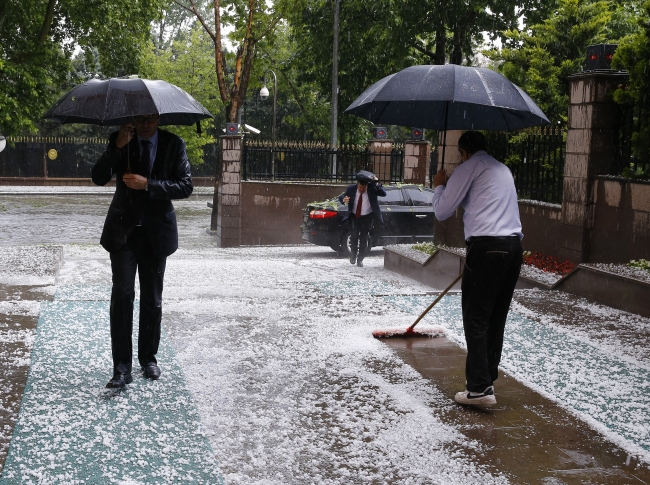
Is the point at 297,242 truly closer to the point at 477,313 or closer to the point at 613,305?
the point at 613,305

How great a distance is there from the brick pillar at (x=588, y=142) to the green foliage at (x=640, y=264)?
1.14 meters

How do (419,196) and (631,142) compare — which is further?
(419,196)

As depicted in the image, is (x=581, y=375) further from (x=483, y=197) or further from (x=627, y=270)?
(x=627, y=270)

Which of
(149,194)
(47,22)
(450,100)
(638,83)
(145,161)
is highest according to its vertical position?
(47,22)

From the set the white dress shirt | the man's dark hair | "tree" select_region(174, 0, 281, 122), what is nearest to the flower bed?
the man's dark hair

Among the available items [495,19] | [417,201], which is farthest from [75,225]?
[495,19]

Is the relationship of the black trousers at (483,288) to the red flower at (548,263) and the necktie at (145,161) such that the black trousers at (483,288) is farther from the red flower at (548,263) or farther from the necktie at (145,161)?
the red flower at (548,263)

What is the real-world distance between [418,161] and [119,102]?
58.3 feet

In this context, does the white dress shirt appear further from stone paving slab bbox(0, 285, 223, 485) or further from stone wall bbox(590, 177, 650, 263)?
stone paving slab bbox(0, 285, 223, 485)

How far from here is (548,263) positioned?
1109cm

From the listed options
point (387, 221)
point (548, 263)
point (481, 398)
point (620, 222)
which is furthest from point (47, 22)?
point (481, 398)

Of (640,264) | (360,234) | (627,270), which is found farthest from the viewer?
(360,234)

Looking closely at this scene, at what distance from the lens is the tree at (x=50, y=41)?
23672mm

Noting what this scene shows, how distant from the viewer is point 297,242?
875 inches
